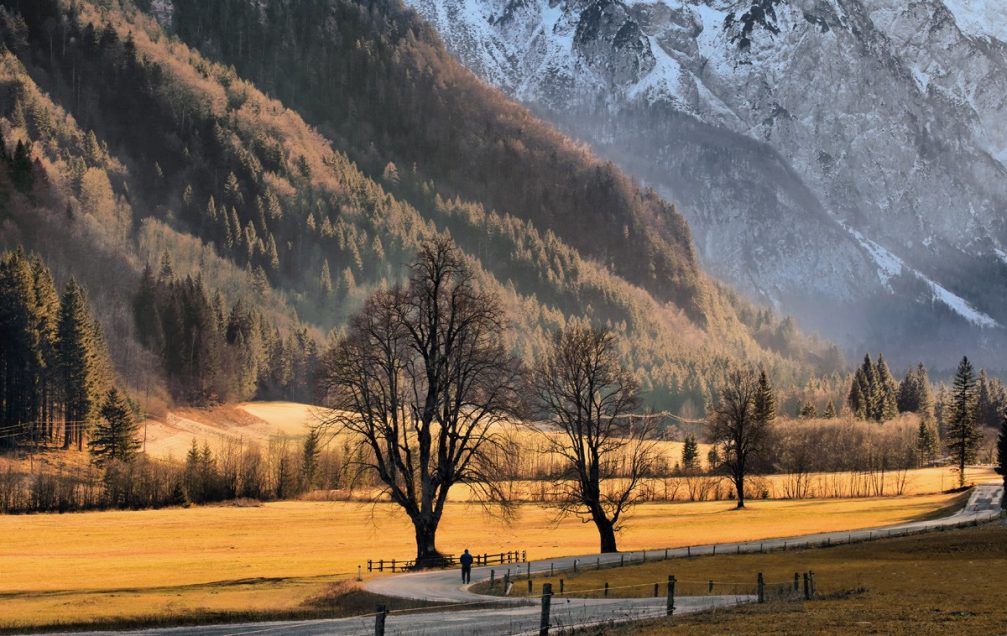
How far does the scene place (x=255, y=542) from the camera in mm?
104625

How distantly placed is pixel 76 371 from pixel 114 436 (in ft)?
55.5

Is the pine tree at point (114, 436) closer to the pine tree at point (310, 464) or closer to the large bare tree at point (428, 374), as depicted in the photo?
the pine tree at point (310, 464)

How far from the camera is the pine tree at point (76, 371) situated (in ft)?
541

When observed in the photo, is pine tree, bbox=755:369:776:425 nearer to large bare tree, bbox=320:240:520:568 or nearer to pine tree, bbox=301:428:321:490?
pine tree, bbox=301:428:321:490

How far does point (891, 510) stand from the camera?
13350cm

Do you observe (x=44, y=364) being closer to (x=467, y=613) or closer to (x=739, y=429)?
(x=739, y=429)

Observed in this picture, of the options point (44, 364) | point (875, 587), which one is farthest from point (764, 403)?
point (875, 587)

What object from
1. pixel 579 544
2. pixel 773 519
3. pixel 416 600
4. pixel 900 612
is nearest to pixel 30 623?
pixel 416 600

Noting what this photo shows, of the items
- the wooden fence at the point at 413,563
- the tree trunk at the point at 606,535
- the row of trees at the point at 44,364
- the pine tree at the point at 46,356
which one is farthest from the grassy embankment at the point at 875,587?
→ the pine tree at the point at 46,356

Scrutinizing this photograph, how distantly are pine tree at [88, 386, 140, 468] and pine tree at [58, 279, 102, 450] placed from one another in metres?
2.99

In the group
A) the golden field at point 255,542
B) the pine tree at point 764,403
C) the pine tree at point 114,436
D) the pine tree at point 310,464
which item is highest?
the pine tree at point 764,403

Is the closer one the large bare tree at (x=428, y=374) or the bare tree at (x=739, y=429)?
the large bare tree at (x=428, y=374)

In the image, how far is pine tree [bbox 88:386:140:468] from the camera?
504ft

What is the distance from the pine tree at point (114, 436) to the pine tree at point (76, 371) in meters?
2.99
